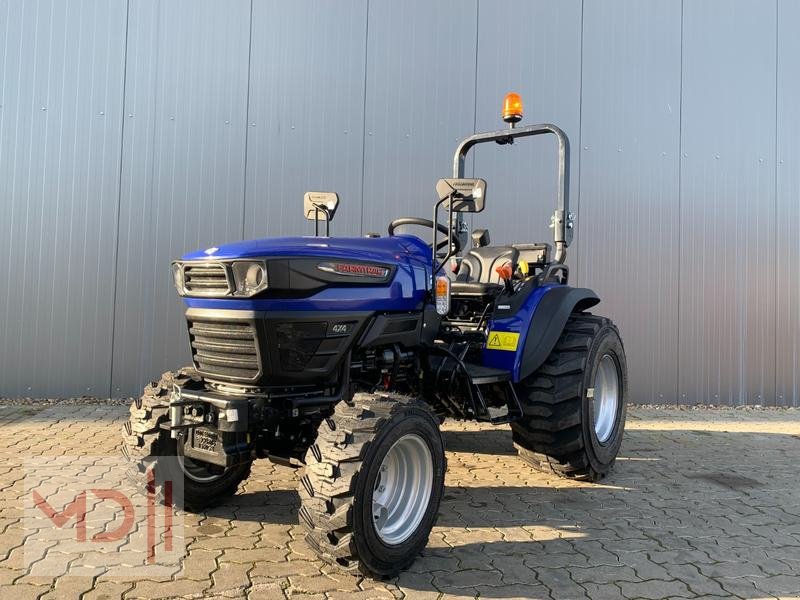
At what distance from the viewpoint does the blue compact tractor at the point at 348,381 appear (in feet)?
8.23

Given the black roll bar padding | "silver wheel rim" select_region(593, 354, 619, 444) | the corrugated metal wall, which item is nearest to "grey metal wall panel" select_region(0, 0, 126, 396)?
the corrugated metal wall

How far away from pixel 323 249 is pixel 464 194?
2.86 feet

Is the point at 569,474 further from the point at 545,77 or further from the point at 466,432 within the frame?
the point at 545,77

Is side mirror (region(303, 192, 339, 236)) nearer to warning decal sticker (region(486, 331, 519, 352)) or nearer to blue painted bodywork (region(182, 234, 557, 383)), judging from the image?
blue painted bodywork (region(182, 234, 557, 383))

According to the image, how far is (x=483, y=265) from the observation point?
15.1 ft

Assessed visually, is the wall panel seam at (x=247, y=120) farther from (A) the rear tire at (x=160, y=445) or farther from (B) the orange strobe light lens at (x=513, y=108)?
(A) the rear tire at (x=160, y=445)

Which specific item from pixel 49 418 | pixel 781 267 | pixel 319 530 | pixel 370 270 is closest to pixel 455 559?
pixel 319 530

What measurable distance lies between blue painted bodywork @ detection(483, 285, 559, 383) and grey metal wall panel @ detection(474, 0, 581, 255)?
3.37 metres

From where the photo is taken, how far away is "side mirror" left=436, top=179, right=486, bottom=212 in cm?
318

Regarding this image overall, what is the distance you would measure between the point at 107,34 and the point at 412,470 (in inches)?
245

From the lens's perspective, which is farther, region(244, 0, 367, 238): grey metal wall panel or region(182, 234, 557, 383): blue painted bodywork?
region(244, 0, 367, 238): grey metal wall panel

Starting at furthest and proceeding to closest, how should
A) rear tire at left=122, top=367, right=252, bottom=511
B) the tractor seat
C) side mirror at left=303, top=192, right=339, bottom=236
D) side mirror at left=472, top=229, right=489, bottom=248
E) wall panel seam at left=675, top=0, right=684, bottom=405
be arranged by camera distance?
wall panel seam at left=675, top=0, right=684, bottom=405 < side mirror at left=472, top=229, right=489, bottom=248 < the tractor seat < side mirror at left=303, top=192, right=339, bottom=236 < rear tire at left=122, top=367, right=252, bottom=511

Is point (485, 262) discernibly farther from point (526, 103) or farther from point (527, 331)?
point (526, 103)

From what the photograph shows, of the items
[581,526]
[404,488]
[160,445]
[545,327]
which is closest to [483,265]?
[545,327]
